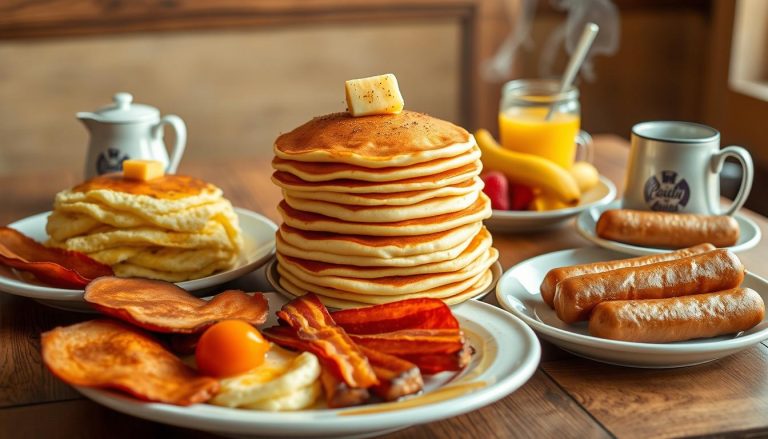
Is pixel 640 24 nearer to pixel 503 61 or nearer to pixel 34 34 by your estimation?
pixel 503 61

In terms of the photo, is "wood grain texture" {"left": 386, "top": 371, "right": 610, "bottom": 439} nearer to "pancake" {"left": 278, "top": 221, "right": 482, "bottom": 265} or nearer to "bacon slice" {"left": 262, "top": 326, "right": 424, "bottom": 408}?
"bacon slice" {"left": 262, "top": 326, "right": 424, "bottom": 408}

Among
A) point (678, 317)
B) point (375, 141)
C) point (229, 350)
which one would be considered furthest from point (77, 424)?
point (678, 317)

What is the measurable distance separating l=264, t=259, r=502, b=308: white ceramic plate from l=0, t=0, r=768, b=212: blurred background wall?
7.77ft

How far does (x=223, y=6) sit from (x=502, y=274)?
2.83m

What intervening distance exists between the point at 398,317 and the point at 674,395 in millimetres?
361

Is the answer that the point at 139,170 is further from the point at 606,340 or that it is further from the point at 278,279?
the point at 606,340

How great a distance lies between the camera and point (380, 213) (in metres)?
1.24

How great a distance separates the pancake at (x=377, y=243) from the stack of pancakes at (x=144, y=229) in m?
0.25

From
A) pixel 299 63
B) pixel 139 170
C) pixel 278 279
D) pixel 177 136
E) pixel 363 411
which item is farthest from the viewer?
pixel 299 63

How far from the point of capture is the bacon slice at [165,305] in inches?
44.0

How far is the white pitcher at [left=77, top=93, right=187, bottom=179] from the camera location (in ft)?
6.46

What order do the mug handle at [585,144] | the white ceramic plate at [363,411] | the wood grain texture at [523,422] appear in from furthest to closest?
1. the mug handle at [585,144]
2. the wood grain texture at [523,422]
3. the white ceramic plate at [363,411]

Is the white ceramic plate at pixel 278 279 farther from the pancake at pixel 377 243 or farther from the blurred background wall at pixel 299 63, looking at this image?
the blurred background wall at pixel 299 63

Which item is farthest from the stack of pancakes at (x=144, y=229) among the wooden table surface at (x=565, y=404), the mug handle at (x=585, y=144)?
the mug handle at (x=585, y=144)
